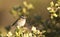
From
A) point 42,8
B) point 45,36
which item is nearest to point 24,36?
point 45,36

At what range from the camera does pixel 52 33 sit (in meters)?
2.09

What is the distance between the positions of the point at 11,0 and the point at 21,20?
202 cm

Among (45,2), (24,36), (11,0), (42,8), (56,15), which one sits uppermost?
(11,0)

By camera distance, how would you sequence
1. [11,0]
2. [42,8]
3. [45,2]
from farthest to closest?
[11,0]
[45,2]
[42,8]

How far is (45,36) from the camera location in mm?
2074

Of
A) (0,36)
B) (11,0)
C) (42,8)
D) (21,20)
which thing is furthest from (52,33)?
(11,0)

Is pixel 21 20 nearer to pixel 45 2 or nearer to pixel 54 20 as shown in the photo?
pixel 45 2

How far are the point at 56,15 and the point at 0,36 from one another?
1.56 feet

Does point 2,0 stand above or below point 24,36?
above

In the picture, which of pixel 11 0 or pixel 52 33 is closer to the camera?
pixel 52 33

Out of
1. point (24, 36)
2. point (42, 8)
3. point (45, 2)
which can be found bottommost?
point (24, 36)

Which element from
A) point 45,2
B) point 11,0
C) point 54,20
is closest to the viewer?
point 54,20

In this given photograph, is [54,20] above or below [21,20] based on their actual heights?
below

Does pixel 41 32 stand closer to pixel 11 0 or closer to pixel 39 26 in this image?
pixel 39 26
